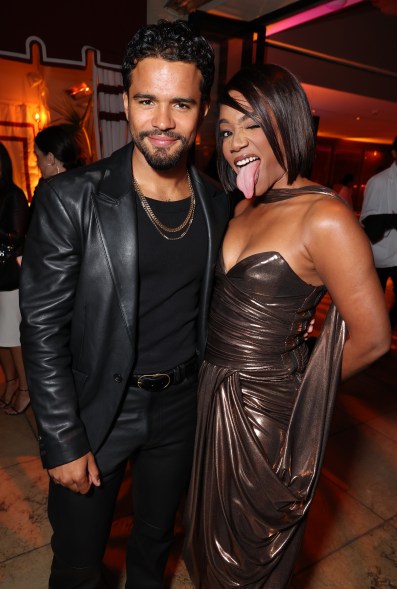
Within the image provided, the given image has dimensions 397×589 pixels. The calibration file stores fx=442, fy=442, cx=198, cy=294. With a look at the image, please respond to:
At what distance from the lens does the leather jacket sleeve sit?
47.2 inches

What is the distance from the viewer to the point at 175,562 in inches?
80.4

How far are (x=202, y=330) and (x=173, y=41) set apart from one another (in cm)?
89

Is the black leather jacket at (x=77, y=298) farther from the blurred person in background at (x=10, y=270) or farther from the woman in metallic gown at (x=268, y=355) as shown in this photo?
the blurred person in background at (x=10, y=270)

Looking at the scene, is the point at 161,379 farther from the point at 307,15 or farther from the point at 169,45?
the point at 307,15

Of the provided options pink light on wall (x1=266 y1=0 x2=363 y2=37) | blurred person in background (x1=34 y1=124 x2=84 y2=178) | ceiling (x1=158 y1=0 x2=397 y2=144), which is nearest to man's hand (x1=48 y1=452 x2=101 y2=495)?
blurred person in background (x1=34 y1=124 x2=84 y2=178)

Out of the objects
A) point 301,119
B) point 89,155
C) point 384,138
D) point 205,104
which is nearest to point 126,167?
point 205,104

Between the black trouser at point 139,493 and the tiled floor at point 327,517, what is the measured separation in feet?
1.51

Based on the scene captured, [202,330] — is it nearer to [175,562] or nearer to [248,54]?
[175,562]

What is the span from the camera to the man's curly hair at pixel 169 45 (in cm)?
125

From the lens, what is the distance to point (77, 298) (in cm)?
126

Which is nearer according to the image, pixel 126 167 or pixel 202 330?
pixel 126 167

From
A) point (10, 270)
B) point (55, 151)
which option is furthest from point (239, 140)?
point (55, 151)

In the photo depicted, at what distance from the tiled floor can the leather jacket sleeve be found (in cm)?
106

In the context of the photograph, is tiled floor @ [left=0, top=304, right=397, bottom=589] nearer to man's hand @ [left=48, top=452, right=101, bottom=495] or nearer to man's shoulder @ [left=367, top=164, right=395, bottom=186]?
man's hand @ [left=48, top=452, right=101, bottom=495]
